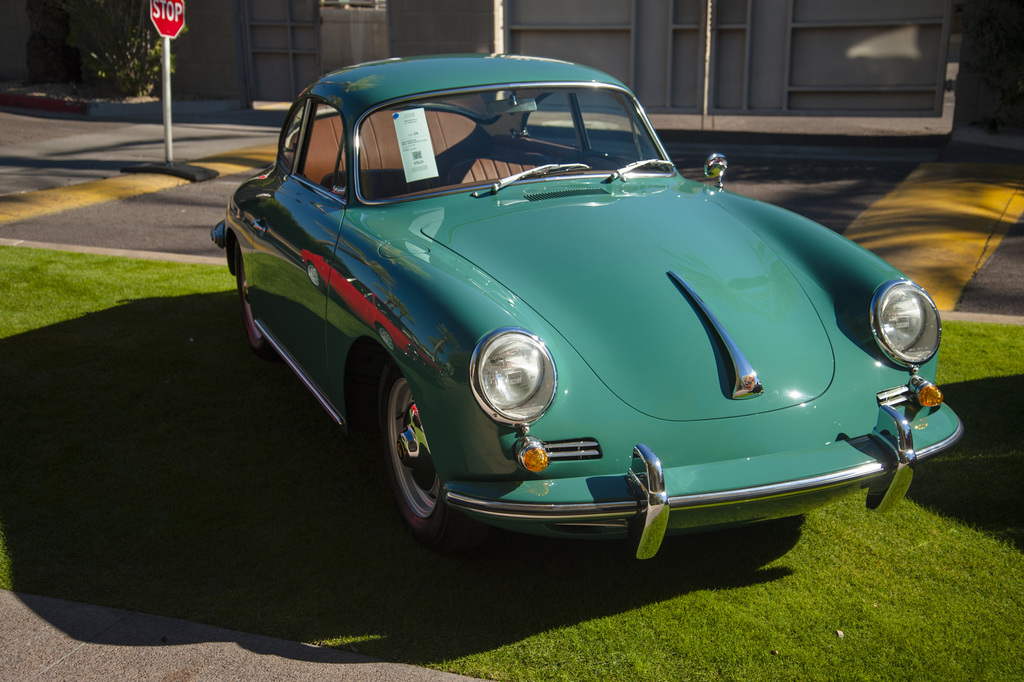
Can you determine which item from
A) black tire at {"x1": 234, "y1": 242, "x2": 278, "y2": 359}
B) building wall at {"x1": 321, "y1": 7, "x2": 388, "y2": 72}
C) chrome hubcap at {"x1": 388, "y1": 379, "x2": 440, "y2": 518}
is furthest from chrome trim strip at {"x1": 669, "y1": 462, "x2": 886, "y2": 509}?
building wall at {"x1": 321, "y1": 7, "x2": 388, "y2": 72}

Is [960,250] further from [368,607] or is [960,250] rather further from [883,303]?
[368,607]

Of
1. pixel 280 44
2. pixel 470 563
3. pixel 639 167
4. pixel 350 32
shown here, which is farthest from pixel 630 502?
pixel 350 32

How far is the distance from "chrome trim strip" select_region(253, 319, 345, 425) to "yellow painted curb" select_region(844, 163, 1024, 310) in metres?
3.97

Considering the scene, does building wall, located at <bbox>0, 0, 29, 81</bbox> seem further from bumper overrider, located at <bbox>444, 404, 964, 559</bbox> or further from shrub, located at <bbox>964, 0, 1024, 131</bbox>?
bumper overrider, located at <bbox>444, 404, 964, 559</bbox>

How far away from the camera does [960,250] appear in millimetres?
6852

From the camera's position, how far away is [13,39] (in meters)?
17.1

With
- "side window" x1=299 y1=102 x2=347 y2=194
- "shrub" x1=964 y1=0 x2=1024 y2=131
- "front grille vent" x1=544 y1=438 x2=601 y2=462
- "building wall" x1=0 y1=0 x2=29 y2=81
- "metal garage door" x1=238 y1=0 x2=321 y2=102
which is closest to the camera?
"front grille vent" x1=544 y1=438 x2=601 y2=462

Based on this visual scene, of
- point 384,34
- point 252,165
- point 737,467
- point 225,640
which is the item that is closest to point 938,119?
point 252,165

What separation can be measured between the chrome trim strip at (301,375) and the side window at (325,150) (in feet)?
2.51

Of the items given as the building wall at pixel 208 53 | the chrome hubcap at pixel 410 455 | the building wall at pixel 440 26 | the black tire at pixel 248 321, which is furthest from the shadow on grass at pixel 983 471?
the building wall at pixel 208 53

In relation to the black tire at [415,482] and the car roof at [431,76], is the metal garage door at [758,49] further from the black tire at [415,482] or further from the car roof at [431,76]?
the black tire at [415,482]

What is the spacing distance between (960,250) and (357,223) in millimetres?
5233

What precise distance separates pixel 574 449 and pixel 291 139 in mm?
2801

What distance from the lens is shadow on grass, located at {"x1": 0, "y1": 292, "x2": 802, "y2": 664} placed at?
277 cm
